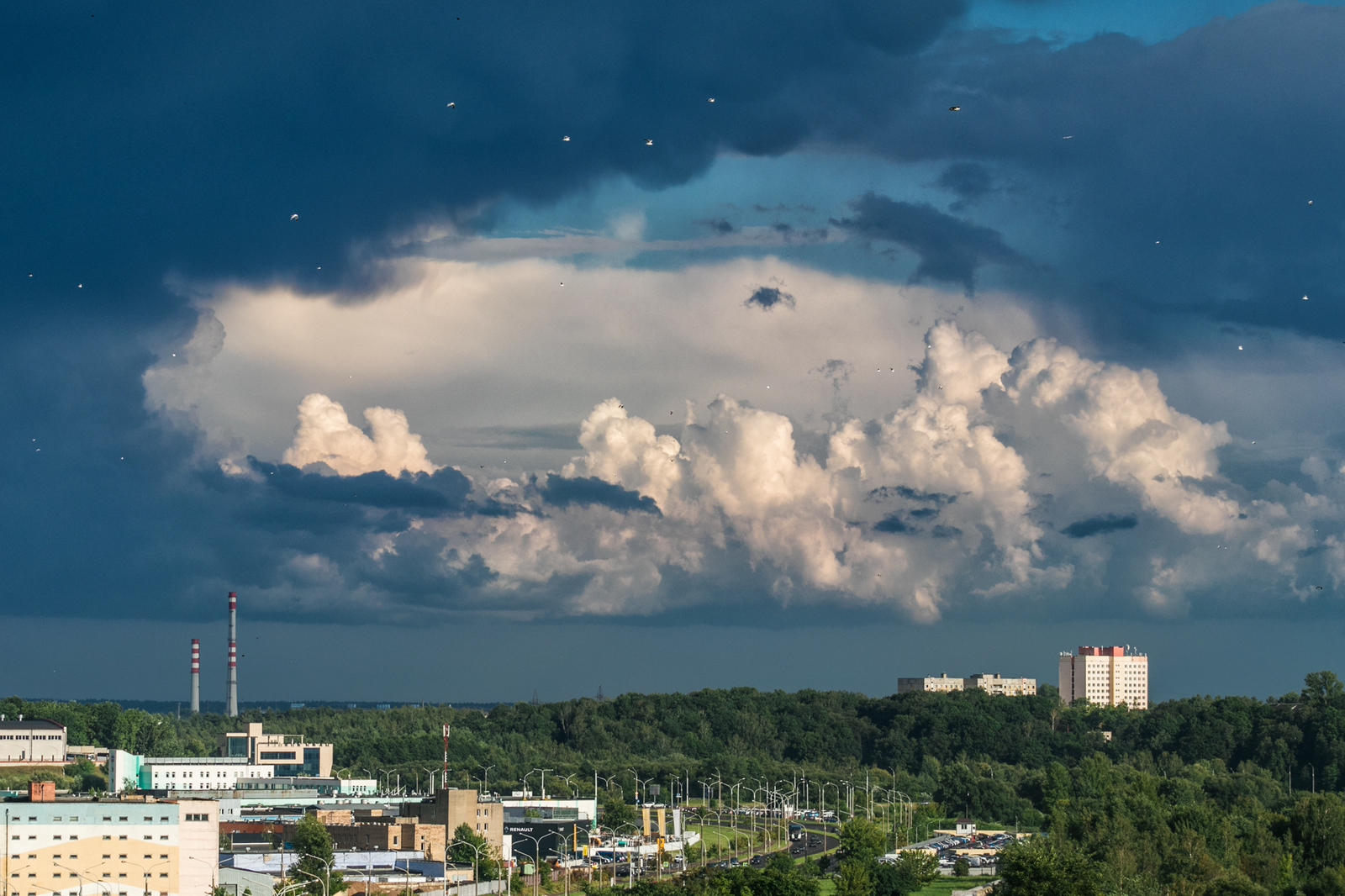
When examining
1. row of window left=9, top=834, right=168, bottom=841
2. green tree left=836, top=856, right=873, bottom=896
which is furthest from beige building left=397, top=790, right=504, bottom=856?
green tree left=836, top=856, right=873, bottom=896

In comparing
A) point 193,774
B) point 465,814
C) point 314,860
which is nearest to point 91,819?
point 314,860

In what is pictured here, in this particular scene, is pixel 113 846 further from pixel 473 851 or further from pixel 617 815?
pixel 617 815

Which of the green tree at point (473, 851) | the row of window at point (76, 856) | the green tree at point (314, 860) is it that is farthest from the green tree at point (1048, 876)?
the row of window at point (76, 856)

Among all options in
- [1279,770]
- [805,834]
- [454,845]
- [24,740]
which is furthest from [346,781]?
[1279,770]

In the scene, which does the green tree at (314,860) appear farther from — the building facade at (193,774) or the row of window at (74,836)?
the building facade at (193,774)

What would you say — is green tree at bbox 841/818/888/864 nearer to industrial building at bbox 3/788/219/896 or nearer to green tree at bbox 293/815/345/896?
green tree at bbox 293/815/345/896

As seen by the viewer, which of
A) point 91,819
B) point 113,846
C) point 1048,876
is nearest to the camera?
point 1048,876
